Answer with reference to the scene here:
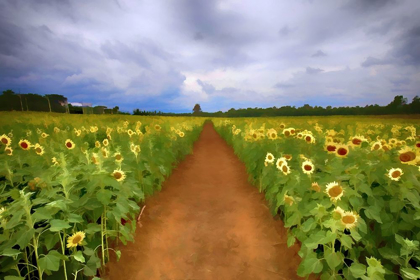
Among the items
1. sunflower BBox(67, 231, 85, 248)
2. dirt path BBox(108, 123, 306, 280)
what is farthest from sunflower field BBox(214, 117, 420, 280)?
sunflower BBox(67, 231, 85, 248)

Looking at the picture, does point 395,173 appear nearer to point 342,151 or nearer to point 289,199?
point 342,151

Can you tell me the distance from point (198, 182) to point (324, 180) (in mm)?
5135

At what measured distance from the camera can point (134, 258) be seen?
132 inches

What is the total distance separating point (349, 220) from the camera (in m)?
2.33

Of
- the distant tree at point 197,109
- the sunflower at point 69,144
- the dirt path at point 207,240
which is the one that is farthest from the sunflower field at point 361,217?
the distant tree at point 197,109

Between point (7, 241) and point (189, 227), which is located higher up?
point (7, 241)

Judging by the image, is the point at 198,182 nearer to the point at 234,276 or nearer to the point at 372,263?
the point at 234,276

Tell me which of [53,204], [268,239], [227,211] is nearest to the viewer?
[53,204]

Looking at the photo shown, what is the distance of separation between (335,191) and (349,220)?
0.36m

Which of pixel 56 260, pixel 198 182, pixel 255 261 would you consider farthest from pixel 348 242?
pixel 198 182

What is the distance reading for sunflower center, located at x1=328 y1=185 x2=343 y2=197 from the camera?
253 cm

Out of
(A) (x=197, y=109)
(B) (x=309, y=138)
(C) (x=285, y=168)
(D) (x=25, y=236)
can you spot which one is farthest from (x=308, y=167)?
(A) (x=197, y=109)

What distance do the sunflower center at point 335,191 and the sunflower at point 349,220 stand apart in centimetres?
26

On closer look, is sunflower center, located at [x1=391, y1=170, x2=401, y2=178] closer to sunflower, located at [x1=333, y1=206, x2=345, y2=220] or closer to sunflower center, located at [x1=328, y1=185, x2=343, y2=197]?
sunflower center, located at [x1=328, y1=185, x2=343, y2=197]
